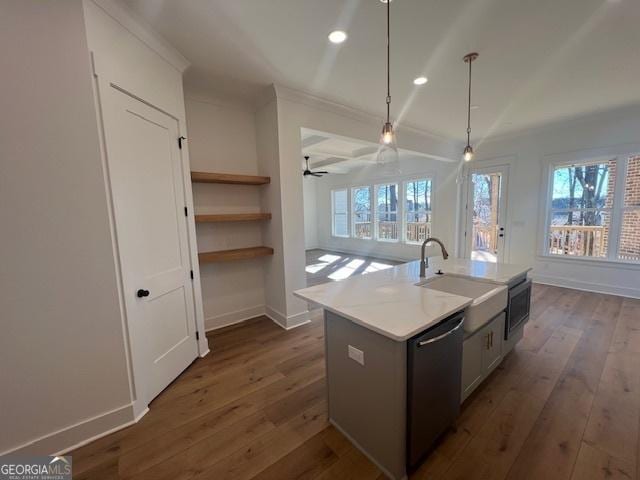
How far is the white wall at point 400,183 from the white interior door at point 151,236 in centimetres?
326

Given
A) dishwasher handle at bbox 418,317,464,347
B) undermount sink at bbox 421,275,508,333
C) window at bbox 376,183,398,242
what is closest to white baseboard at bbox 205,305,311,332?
undermount sink at bbox 421,275,508,333

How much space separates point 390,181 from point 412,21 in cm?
579

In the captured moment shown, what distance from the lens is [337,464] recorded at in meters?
1.47

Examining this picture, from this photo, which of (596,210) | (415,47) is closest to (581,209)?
(596,210)

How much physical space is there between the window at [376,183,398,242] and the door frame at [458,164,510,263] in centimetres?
202

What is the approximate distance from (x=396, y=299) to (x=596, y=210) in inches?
192

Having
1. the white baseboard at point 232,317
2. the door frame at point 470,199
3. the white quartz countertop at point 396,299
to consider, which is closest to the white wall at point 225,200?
the white baseboard at point 232,317

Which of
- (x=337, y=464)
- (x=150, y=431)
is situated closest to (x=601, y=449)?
(x=337, y=464)

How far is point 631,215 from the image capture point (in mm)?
3914

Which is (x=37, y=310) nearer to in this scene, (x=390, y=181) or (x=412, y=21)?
(x=412, y=21)

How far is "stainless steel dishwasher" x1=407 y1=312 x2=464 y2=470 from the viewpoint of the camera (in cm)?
127

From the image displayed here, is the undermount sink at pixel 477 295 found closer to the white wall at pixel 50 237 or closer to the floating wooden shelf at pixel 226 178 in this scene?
the floating wooden shelf at pixel 226 178

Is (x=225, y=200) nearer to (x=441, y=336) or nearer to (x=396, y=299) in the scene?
(x=396, y=299)

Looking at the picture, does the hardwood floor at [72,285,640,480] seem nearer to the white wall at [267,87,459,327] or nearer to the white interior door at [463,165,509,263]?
the white wall at [267,87,459,327]
